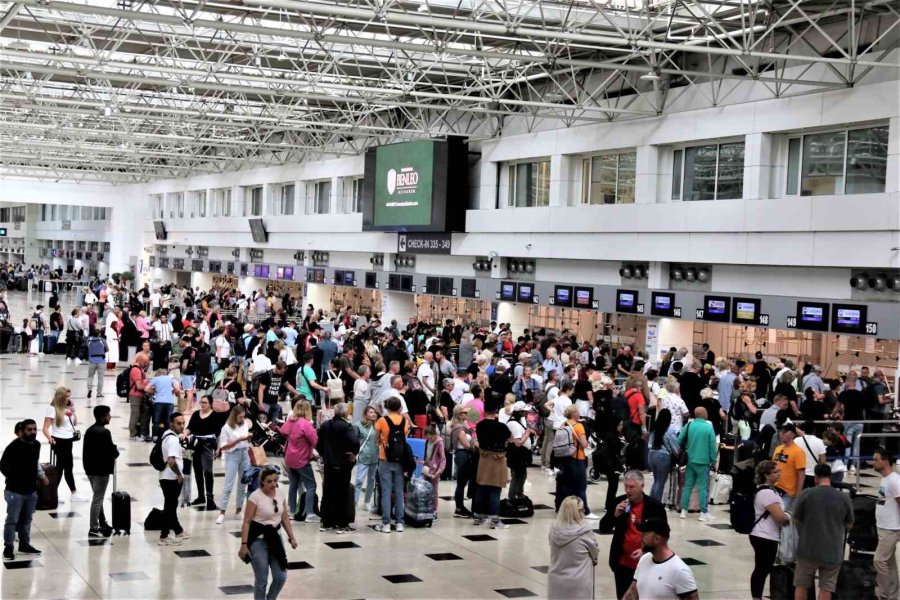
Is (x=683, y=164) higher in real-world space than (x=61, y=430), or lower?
higher

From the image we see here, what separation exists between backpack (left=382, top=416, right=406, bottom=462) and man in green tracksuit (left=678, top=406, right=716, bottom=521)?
3.47 meters

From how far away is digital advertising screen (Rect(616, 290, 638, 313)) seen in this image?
26.0 meters

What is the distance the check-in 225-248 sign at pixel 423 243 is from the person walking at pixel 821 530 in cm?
2444

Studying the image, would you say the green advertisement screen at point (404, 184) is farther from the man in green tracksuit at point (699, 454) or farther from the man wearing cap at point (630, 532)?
the man wearing cap at point (630, 532)

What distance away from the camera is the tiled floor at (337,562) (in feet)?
30.1

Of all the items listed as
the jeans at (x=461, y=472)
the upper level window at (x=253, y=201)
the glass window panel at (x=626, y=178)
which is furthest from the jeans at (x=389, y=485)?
the upper level window at (x=253, y=201)

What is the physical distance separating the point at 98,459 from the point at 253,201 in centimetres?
3976

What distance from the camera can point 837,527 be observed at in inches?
336

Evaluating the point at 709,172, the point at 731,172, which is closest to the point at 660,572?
the point at 731,172

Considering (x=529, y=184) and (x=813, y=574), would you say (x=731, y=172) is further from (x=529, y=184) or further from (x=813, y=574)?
(x=813, y=574)

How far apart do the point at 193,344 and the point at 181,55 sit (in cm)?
1130

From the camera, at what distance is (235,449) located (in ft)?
38.1

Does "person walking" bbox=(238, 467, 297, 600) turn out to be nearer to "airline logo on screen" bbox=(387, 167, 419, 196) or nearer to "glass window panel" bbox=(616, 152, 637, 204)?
"glass window panel" bbox=(616, 152, 637, 204)

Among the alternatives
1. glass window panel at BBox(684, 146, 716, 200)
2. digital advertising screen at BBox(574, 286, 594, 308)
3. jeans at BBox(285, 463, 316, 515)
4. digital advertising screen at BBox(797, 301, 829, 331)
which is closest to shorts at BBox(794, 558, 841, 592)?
jeans at BBox(285, 463, 316, 515)
